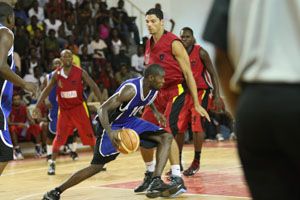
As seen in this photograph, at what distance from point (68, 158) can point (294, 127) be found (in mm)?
11320

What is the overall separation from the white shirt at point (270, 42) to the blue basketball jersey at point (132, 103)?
4493mm

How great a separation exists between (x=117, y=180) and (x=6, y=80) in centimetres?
305

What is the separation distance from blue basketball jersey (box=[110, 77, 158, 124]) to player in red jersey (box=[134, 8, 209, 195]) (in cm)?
42

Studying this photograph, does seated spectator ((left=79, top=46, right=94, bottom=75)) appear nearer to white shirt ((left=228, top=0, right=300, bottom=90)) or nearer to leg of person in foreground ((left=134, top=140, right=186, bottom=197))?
leg of person in foreground ((left=134, top=140, right=186, bottom=197))

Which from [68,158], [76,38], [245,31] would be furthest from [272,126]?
[76,38]

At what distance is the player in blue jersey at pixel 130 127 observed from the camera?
608 cm

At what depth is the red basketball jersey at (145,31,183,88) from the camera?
730 centimetres

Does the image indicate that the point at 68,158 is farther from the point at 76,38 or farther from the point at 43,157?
the point at 76,38

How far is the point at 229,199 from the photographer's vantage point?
19.5 ft

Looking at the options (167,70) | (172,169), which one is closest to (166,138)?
(172,169)

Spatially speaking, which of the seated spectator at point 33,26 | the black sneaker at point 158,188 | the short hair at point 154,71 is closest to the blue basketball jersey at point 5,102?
the short hair at point 154,71

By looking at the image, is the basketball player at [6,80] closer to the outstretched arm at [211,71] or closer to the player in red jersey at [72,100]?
the outstretched arm at [211,71]

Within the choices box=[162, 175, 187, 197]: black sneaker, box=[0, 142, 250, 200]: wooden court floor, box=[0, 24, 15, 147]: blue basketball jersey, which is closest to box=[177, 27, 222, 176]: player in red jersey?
box=[0, 142, 250, 200]: wooden court floor

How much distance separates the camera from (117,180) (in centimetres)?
809
